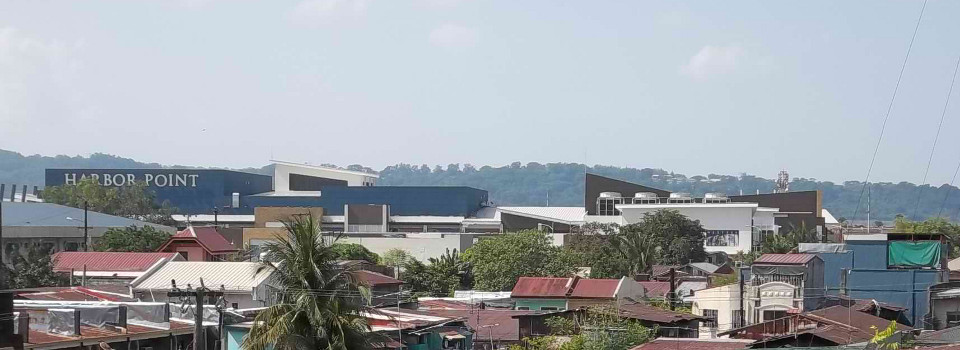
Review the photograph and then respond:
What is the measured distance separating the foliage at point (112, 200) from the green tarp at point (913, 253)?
81.0m

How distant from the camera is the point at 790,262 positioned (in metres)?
43.4

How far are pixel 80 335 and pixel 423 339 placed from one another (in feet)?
31.1

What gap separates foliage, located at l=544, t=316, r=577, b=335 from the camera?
138 feet

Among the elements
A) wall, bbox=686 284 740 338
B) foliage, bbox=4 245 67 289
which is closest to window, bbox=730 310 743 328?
wall, bbox=686 284 740 338

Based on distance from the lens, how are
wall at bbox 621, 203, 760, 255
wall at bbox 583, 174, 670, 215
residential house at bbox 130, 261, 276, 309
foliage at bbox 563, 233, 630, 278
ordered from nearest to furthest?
residential house at bbox 130, 261, 276, 309 → foliage at bbox 563, 233, 630, 278 → wall at bbox 621, 203, 760, 255 → wall at bbox 583, 174, 670, 215

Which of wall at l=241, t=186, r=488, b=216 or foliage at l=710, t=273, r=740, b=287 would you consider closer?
foliage at l=710, t=273, r=740, b=287

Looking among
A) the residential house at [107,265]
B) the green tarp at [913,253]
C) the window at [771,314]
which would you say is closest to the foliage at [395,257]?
the residential house at [107,265]

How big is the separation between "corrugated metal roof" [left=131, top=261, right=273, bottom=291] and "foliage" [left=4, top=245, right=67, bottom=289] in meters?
9.32

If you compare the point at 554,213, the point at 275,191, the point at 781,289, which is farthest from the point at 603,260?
the point at 275,191

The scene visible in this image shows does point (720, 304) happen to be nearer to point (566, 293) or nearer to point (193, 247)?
point (566, 293)

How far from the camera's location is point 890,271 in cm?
4503

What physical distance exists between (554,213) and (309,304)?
99702 millimetres

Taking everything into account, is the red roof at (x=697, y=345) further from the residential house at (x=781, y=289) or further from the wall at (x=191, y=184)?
the wall at (x=191, y=184)

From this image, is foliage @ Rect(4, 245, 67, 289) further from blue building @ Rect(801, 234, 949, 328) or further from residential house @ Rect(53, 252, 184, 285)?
blue building @ Rect(801, 234, 949, 328)
